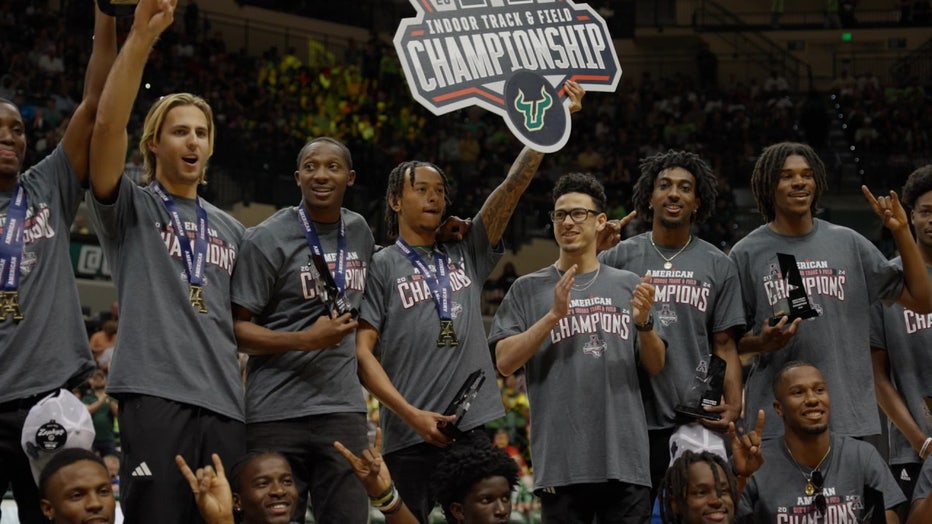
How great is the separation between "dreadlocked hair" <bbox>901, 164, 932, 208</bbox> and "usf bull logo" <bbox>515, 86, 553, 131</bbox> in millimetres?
1772

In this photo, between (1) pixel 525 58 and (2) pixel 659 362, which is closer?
(2) pixel 659 362

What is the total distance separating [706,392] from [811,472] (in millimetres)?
533

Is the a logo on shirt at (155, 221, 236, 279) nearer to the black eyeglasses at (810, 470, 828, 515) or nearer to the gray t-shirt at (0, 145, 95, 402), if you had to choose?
the gray t-shirt at (0, 145, 95, 402)

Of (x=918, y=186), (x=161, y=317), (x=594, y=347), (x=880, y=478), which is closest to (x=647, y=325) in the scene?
(x=594, y=347)

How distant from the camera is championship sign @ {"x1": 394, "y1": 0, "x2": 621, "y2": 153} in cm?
507

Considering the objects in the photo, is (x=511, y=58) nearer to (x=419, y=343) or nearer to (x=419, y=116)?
(x=419, y=343)

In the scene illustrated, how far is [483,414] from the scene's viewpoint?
16.1 ft

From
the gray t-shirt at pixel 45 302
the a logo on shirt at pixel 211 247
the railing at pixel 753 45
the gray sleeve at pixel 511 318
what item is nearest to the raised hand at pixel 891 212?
the gray sleeve at pixel 511 318

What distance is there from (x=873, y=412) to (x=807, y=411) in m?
0.49

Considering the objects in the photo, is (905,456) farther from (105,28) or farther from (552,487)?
(105,28)

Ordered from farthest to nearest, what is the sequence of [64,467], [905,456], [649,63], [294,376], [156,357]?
[649,63], [905,456], [294,376], [156,357], [64,467]

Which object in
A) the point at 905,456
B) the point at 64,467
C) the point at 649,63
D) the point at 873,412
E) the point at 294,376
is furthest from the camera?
the point at 649,63

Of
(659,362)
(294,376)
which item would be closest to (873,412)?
(659,362)

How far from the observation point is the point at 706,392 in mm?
4910
